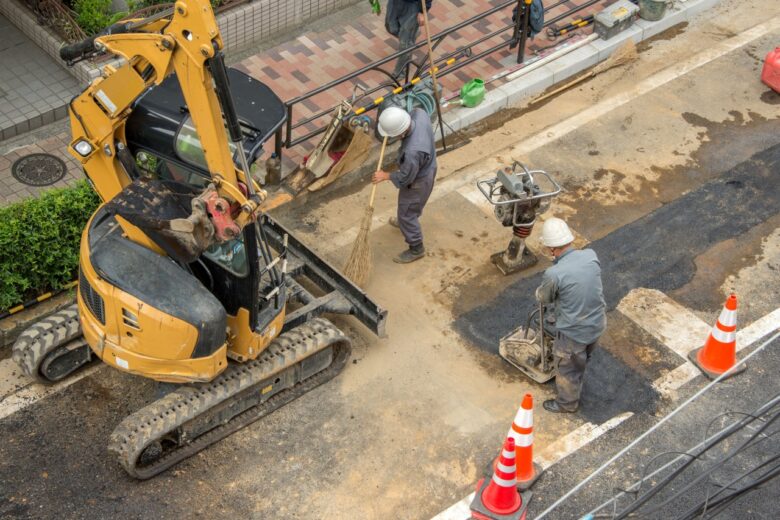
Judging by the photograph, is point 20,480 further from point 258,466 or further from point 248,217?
point 248,217

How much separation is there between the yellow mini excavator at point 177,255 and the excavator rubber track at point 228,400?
0.01 metres

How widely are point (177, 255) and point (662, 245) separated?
4969mm

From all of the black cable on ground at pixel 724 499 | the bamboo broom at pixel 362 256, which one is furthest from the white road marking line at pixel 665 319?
the bamboo broom at pixel 362 256

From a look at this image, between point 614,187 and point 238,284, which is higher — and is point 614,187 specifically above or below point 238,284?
below

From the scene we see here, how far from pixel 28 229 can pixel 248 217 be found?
256cm

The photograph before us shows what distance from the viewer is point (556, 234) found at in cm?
873

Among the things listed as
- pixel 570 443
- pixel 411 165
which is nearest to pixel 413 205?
pixel 411 165

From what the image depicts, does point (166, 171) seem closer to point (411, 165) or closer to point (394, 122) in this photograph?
point (394, 122)

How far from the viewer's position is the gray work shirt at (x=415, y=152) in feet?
32.3

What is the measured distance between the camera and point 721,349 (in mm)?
9375


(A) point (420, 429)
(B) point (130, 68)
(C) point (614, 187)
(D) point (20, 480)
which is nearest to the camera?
(B) point (130, 68)

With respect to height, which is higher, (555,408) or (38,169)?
(38,169)

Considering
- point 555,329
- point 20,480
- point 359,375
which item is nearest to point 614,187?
point 555,329

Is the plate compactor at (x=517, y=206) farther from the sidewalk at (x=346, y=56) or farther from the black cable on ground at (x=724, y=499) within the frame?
the black cable on ground at (x=724, y=499)
